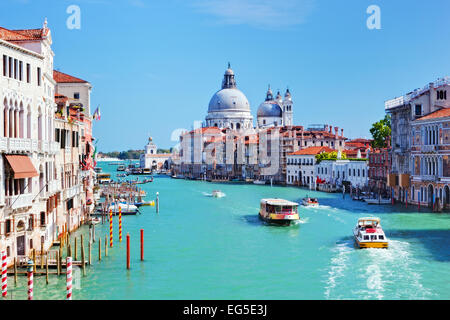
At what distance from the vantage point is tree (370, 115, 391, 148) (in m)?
48.8

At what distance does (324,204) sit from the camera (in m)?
34.9

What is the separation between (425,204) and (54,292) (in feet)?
74.4

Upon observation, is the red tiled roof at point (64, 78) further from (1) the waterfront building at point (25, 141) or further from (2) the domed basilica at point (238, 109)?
(2) the domed basilica at point (238, 109)

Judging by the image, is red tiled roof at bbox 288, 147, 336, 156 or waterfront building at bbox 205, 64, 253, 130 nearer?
red tiled roof at bbox 288, 147, 336, 156

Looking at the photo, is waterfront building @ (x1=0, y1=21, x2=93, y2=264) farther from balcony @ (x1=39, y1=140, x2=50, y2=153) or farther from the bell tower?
the bell tower

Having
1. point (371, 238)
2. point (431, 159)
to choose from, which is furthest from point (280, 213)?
point (431, 159)

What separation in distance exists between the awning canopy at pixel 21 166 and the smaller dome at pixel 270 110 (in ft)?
270

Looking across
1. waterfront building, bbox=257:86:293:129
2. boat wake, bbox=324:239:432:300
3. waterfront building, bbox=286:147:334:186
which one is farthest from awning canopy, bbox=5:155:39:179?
waterfront building, bbox=257:86:293:129

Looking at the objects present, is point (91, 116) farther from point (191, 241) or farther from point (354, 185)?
point (354, 185)

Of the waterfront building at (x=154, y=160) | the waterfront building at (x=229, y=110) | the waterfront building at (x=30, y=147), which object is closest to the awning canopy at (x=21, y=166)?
the waterfront building at (x=30, y=147)

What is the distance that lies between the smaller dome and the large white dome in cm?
672

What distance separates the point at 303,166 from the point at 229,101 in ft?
151

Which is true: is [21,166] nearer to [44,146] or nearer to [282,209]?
[44,146]
